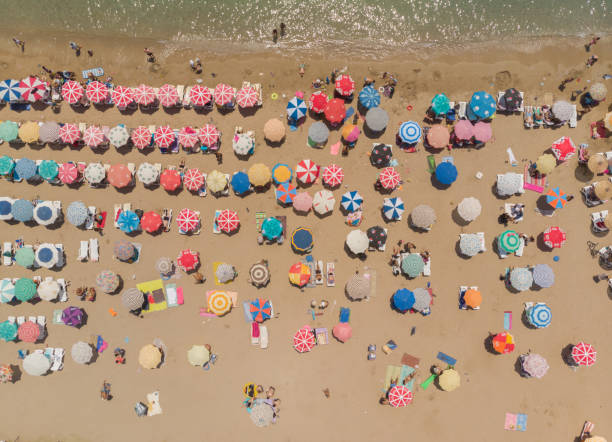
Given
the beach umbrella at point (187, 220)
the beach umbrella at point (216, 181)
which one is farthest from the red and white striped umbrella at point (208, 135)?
the beach umbrella at point (187, 220)

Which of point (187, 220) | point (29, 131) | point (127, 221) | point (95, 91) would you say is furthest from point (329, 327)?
point (29, 131)

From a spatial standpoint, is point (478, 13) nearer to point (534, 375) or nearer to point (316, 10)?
point (316, 10)

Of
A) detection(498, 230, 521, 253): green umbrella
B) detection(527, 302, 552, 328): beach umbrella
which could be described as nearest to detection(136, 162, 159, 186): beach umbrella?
detection(498, 230, 521, 253): green umbrella

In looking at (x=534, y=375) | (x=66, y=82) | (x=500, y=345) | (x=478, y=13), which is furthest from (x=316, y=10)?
(x=534, y=375)

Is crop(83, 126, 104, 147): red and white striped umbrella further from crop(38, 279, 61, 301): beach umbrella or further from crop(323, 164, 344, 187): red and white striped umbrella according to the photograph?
crop(323, 164, 344, 187): red and white striped umbrella

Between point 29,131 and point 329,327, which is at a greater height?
point 29,131

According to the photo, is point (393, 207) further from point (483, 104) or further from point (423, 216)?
point (483, 104)
